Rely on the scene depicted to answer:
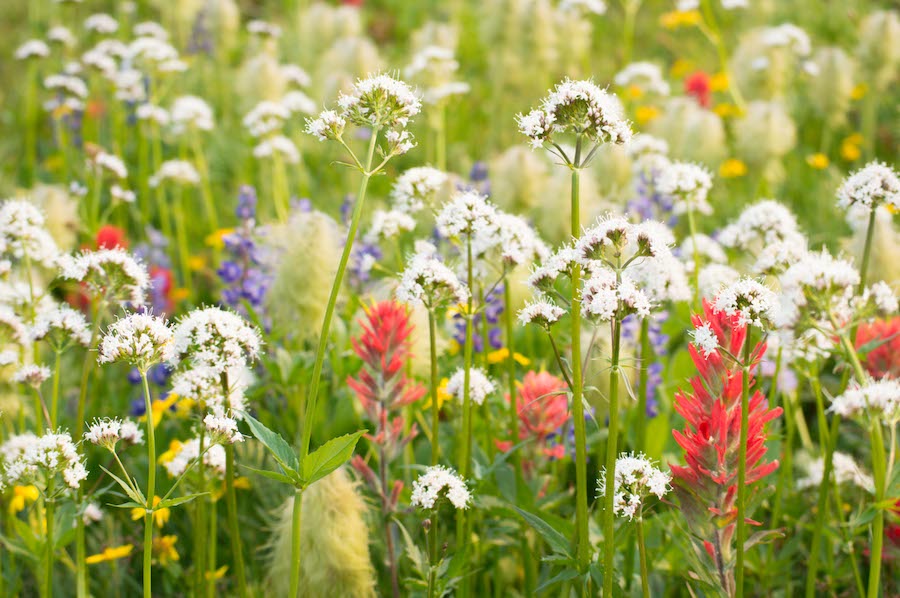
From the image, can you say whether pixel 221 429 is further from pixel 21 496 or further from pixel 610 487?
pixel 21 496

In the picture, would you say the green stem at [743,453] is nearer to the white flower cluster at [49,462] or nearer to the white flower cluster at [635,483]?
the white flower cluster at [635,483]

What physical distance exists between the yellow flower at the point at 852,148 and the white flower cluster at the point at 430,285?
5267 mm

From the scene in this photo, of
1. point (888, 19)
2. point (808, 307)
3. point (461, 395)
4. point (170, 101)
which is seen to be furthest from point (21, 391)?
point (888, 19)

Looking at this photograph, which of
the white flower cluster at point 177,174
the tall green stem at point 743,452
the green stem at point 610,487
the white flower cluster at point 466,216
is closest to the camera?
the tall green stem at point 743,452

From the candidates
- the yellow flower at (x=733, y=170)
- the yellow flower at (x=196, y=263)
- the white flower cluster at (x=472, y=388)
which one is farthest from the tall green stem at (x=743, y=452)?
the yellow flower at (x=733, y=170)

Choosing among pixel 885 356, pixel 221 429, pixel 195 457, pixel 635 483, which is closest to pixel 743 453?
pixel 635 483

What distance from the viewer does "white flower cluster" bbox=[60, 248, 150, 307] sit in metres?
2.38

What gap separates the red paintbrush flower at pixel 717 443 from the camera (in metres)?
2.14

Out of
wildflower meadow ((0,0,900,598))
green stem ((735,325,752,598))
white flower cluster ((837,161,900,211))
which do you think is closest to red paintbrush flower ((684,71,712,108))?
wildflower meadow ((0,0,900,598))

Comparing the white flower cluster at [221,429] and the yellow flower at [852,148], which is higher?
the yellow flower at [852,148]

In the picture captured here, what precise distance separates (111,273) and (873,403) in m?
1.84

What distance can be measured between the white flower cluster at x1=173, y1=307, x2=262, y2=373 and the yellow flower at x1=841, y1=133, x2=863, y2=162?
571 cm

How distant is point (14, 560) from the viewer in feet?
10.4

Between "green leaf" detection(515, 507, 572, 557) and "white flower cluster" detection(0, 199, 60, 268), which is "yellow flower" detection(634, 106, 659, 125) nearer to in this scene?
"white flower cluster" detection(0, 199, 60, 268)
